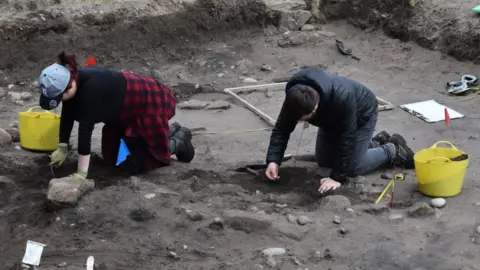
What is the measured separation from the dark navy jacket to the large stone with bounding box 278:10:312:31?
4737 mm

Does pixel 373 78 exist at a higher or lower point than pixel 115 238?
lower

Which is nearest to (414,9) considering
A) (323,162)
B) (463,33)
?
(463,33)

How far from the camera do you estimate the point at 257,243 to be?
3.75 metres

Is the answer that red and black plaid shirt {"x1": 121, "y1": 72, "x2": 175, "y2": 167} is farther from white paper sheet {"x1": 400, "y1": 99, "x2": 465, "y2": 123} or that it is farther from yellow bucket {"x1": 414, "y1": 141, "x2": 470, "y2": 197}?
white paper sheet {"x1": 400, "y1": 99, "x2": 465, "y2": 123}

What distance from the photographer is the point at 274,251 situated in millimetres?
3654

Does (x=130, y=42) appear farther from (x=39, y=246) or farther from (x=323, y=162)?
(x=39, y=246)

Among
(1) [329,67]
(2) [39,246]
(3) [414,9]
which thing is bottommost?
(1) [329,67]

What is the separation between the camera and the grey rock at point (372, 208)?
4.19m

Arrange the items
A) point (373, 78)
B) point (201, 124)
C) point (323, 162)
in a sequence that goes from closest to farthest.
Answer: point (323, 162) → point (201, 124) → point (373, 78)

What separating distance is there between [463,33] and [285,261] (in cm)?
533

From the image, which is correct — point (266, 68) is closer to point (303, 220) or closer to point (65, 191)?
point (303, 220)

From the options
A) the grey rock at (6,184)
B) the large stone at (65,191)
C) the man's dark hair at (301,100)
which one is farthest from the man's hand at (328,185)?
the grey rock at (6,184)

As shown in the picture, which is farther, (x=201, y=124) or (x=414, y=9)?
(x=414, y=9)

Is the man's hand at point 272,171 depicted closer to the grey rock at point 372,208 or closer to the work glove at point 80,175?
the grey rock at point 372,208
